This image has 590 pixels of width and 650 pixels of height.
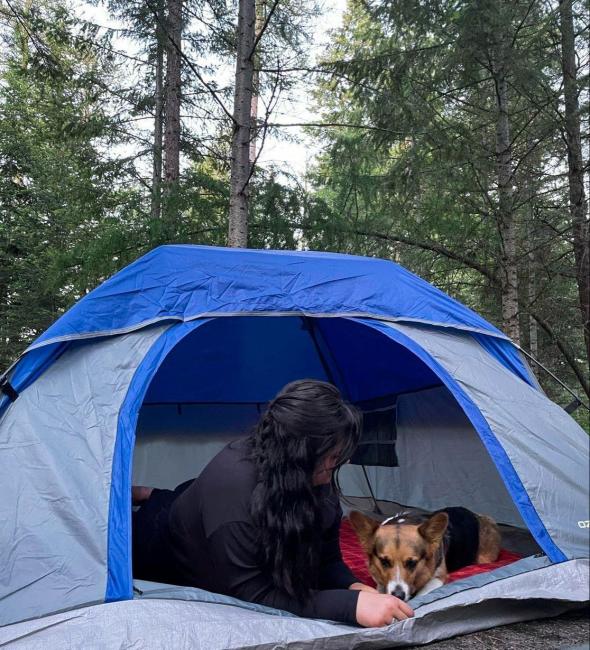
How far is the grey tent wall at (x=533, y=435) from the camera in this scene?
2791 mm

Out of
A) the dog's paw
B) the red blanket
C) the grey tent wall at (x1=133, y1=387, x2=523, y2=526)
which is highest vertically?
the grey tent wall at (x1=133, y1=387, x2=523, y2=526)

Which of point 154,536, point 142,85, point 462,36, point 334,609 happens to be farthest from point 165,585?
point 142,85

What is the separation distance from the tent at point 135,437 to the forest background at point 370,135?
2842mm

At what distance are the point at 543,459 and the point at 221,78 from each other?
7790 millimetres

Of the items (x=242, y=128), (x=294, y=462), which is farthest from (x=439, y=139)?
(x=294, y=462)

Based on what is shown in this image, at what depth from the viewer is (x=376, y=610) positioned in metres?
2.29

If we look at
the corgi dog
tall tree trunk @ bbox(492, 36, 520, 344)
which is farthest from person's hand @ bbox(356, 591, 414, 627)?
tall tree trunk @ bbox(492, 36, 520, 344)

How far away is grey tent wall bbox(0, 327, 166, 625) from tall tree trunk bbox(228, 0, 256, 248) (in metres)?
3.18

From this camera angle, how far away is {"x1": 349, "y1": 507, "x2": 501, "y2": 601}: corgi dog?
10.1ft

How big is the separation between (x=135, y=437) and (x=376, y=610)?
5.24 ft

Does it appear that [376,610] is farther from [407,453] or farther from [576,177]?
[576,177]

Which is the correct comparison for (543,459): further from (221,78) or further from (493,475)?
(221,78)

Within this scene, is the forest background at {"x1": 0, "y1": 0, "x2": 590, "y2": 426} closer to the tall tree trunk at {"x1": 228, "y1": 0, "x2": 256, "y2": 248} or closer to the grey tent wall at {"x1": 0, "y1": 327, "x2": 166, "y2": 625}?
the tall tree trunk at {"x1": 228, "y1": 0, "x2": 256, "y2": 248}

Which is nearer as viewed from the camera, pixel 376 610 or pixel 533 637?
pixel 376 610
